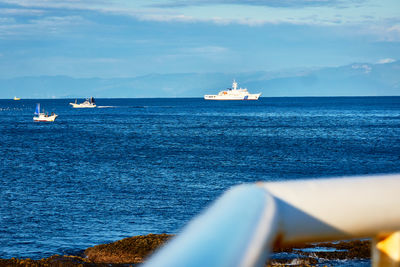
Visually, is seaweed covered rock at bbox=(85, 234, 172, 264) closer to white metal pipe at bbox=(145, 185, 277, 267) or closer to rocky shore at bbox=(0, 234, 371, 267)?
rocky shore at bbox=(0, 234, 371, 267)

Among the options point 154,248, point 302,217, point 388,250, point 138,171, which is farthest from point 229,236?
point 138,171

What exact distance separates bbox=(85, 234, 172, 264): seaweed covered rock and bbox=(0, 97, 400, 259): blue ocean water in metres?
2.02

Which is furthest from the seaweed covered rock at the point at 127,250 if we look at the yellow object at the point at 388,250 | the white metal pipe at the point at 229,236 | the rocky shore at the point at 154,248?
the white metal pipe at the point at 229,236

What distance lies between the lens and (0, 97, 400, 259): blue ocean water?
2173 cm

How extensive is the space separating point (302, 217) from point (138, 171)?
37.2 meters

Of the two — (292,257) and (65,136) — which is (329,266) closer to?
(292,257)

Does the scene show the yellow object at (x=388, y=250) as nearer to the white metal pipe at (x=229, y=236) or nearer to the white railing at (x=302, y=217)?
the white railing at (x=302, y=217)

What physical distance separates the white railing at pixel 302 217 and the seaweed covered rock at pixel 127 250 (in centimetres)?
1412

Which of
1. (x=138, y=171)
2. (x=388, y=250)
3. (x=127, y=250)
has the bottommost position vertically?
(x=138, y=171)

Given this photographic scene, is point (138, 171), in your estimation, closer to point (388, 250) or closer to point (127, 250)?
point (127, 250)

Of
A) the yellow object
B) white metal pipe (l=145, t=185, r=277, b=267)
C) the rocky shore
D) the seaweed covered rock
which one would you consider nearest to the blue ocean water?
the seaweed covered rock

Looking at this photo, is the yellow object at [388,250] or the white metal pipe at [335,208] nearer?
the white metal pipe at [335,208]

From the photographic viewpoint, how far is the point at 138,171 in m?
38.3

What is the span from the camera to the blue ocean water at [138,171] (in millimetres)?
21734
